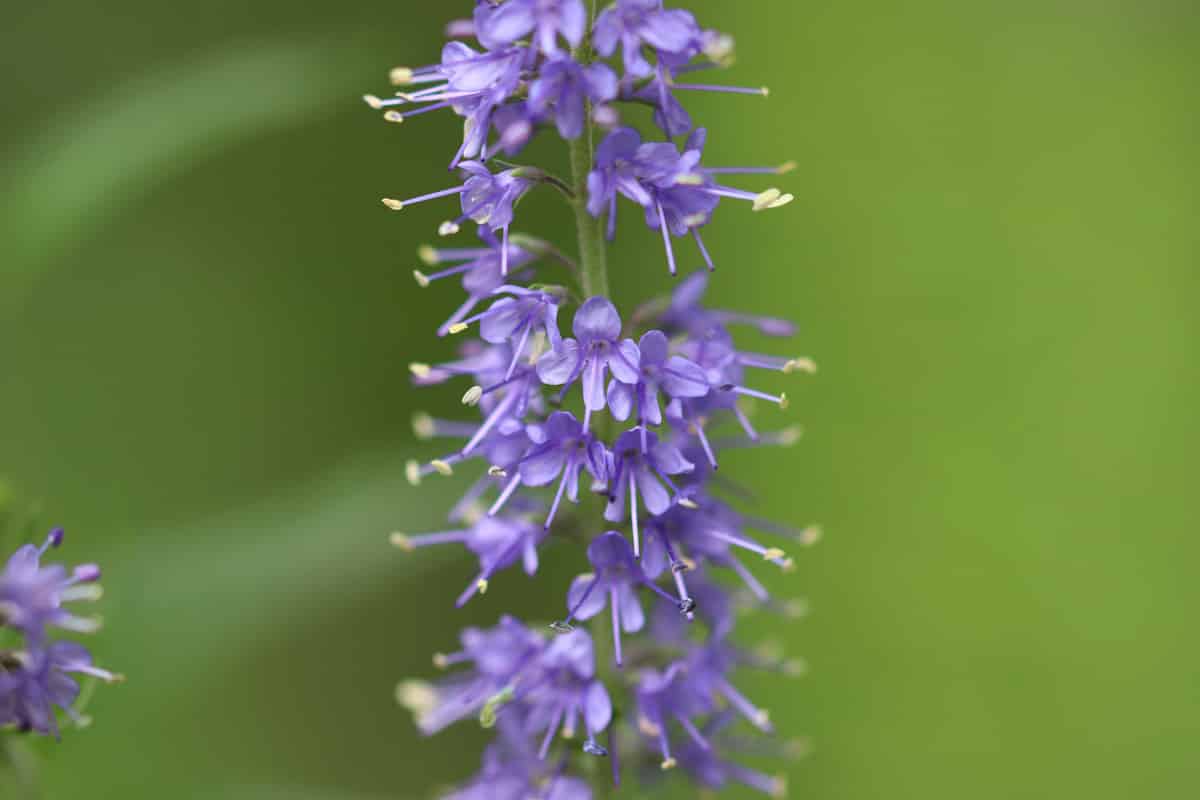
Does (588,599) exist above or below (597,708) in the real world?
above

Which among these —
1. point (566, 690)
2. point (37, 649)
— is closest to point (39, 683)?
point (37, 649)

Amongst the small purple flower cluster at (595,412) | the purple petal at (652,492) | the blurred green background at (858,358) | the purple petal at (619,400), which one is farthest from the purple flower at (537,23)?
the blurred green background at (858,358)

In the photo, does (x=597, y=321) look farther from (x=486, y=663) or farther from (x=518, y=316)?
(x=486, y=663)

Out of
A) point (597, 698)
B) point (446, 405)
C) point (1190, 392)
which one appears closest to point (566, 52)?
point (597, 698)

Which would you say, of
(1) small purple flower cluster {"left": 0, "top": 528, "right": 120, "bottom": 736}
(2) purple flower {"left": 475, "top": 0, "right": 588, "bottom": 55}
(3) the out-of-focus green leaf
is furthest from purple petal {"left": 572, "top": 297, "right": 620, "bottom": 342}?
(3) the out-of-focus green leaf

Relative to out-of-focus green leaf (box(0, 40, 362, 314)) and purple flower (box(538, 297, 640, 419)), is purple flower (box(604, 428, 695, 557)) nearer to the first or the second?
purple flower (box(538, 297, 640, 419))

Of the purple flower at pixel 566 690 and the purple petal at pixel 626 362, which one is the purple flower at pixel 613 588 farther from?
the purple petal at pixel 626 362
